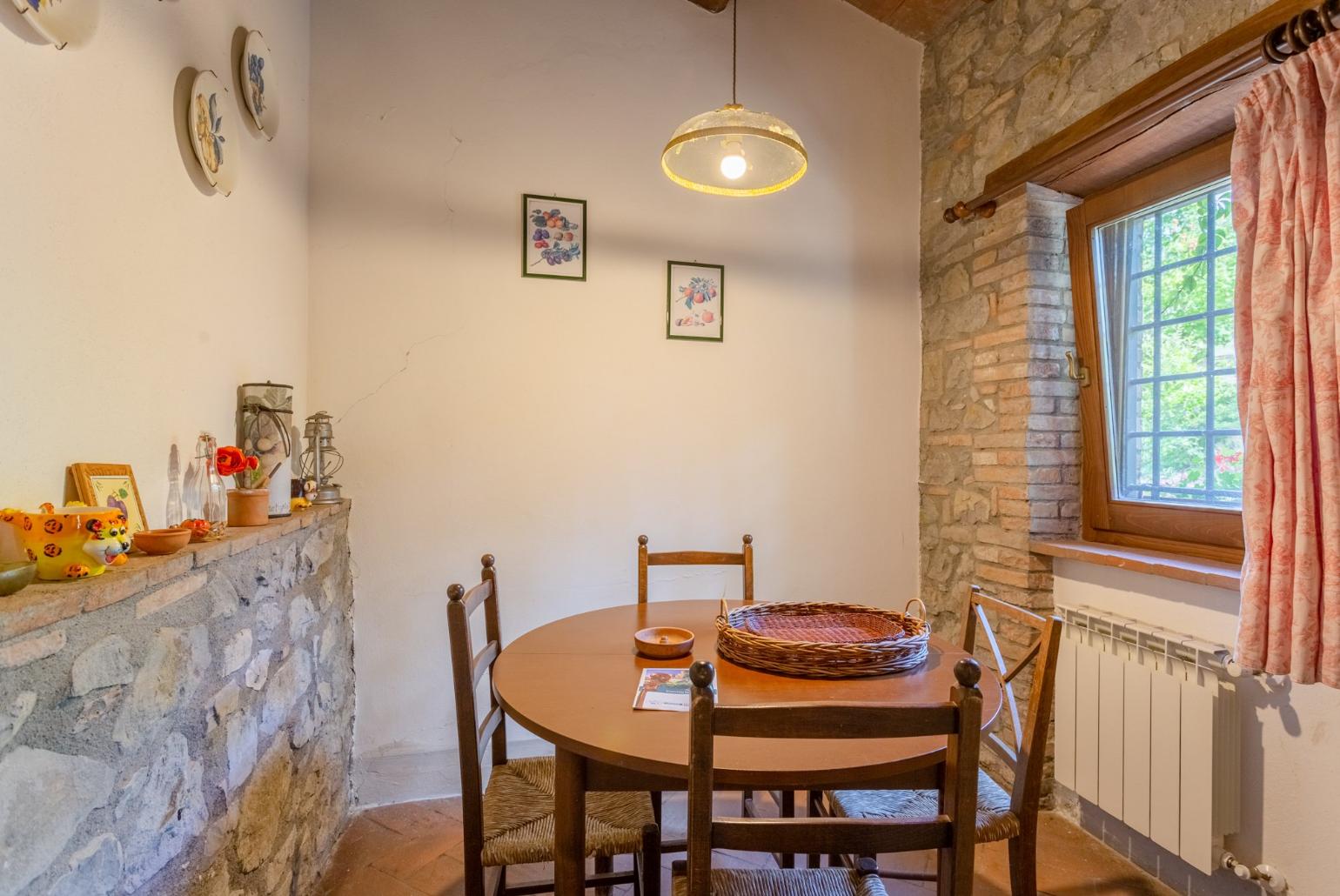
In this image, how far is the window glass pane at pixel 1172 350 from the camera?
6.23 ft

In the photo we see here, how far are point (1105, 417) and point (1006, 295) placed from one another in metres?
0.57

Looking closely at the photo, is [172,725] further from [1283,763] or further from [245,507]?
[1283,763]

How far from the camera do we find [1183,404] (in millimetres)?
2033

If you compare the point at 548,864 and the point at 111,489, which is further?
the point at 548,864

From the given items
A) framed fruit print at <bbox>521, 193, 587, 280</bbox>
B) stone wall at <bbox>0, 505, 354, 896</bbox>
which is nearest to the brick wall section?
framed fruit print at <bbox>521, 193, 587, 280</bbox>

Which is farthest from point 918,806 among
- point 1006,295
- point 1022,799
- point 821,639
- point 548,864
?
point 1006,295

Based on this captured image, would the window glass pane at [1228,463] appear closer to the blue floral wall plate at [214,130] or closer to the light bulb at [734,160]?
the light bulb at [734,160]

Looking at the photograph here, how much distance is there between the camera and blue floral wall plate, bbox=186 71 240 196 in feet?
4.79

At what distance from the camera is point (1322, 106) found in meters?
1.46

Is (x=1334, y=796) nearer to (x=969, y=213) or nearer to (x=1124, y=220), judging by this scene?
(x=1124, y=220)

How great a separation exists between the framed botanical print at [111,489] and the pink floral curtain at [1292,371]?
7.79 ft

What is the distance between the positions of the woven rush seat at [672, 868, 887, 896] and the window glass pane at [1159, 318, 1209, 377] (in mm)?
1831

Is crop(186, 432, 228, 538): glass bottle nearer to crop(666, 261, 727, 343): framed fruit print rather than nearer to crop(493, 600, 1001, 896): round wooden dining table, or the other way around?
crop(493, 600, 1001, 896): round wooden dining table

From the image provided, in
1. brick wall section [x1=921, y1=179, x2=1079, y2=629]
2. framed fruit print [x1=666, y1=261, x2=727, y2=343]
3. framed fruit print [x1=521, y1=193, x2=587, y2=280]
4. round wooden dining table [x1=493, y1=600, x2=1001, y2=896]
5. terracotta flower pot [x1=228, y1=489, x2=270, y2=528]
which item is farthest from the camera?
framed fruit print [x1=666, y1=261, x2=727, y2=343]
